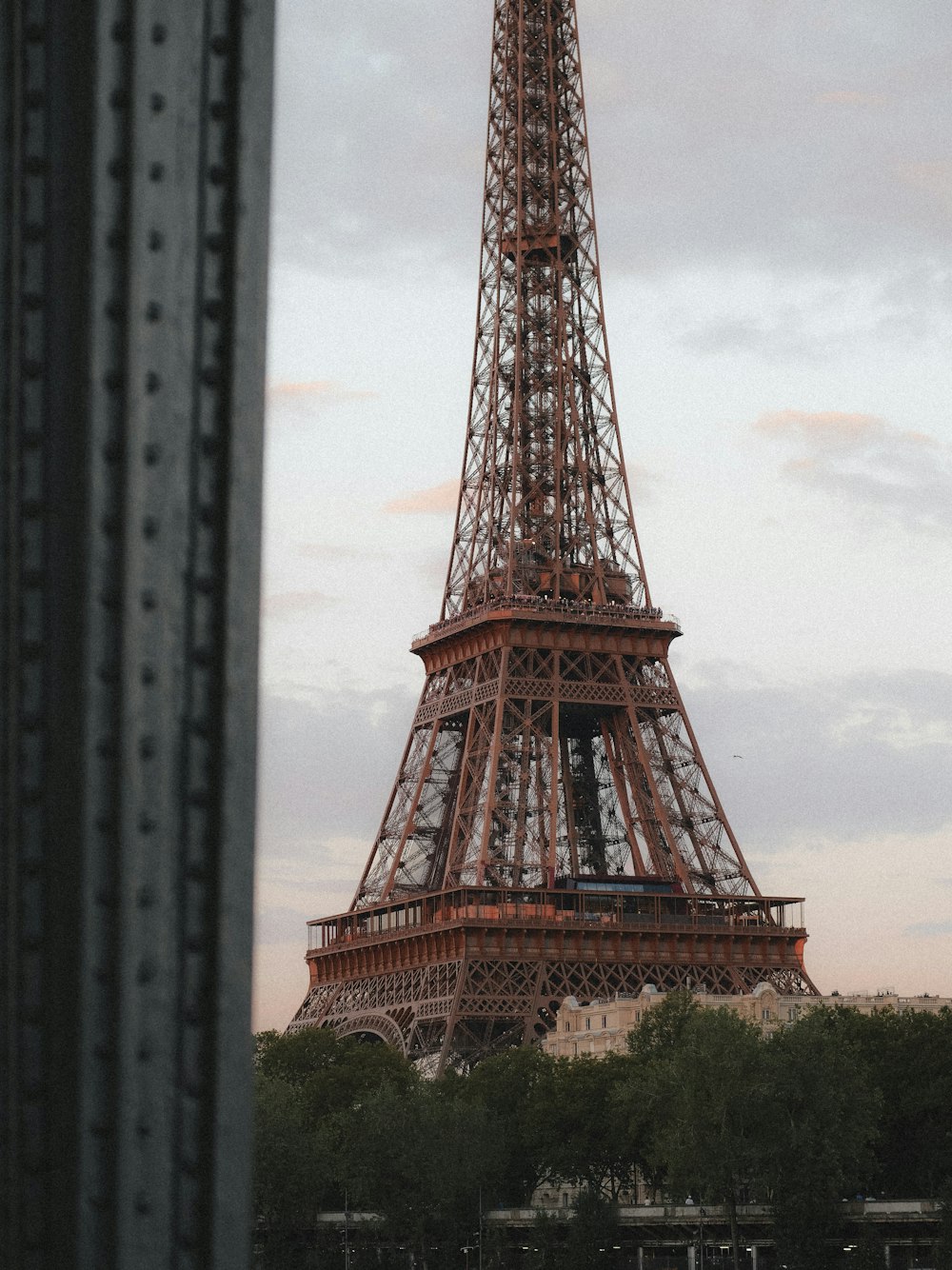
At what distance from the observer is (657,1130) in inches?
2304

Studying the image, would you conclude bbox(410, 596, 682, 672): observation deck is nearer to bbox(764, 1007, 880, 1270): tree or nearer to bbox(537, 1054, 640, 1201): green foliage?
bbox(537, 1054, 640, 1201): green foliage

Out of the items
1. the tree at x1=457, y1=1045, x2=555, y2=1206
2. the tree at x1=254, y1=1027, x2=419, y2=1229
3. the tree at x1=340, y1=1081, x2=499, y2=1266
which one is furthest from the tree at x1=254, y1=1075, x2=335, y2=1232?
the tree at x1=457, y1=1045, x2=555, y2=1206

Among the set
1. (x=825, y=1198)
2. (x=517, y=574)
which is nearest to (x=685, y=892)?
(x=517, y=574)

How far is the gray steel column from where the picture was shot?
407 cm

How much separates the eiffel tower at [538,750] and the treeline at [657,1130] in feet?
16.9

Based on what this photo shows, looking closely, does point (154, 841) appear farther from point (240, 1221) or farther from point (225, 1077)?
point (240, 1221)

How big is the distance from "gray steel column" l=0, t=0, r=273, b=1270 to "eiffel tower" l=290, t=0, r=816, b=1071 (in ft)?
225

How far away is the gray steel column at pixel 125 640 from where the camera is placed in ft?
13.4

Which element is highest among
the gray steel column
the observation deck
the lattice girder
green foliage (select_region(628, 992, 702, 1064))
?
the observation deck

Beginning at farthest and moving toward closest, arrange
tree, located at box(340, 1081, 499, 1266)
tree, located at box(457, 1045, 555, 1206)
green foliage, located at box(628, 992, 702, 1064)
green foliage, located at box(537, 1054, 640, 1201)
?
green foliage, located at box(628, 992, 702, 1064) → tree, located at box(457, 1045, 555, 1206) → green foliage, located at box(537, 1054, 640, 1201) → tree, located at box(340, 1081, 499, 1266)

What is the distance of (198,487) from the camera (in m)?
4.23

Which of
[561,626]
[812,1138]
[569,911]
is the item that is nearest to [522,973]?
[569,911]

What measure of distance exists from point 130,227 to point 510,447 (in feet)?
260

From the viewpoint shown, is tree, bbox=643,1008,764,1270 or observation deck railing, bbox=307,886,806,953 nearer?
tree, bbox=643,1008,764,1270
